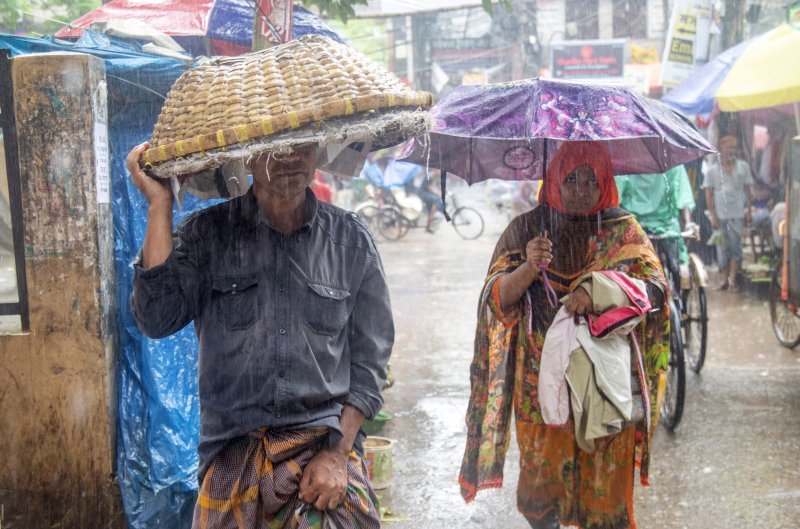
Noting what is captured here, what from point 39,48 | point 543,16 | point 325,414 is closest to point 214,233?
point 325,414

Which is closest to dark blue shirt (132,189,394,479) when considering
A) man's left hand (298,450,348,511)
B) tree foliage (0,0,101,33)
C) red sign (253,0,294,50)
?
man's left hand (298,450,348,511)

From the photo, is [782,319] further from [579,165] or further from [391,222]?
[391,222]

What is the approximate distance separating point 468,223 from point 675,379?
13.1 metres

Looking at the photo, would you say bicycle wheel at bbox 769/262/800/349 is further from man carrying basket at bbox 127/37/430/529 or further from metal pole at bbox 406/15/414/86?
metal pole at bbox 406/15/414/86

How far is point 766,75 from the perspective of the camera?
31.4 feet

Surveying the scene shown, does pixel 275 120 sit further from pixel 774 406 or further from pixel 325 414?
pixel 774 406

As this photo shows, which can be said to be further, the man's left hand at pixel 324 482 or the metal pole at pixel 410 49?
the metal pole at pixel 410 49

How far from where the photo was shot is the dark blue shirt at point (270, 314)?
2.36 metres

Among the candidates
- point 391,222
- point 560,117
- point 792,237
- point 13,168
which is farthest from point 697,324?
point 391,222

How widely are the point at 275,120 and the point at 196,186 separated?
83 cm

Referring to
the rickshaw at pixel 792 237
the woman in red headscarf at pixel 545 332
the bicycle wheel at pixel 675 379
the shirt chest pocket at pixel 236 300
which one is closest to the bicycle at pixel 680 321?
the bicycle wheel at pixel 675 379

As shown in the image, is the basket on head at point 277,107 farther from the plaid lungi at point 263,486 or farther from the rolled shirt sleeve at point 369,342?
the plaid lungi at point 263,486

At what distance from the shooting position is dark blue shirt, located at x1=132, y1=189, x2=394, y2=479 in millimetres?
2355

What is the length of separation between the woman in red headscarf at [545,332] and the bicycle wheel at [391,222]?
15.4 metres
